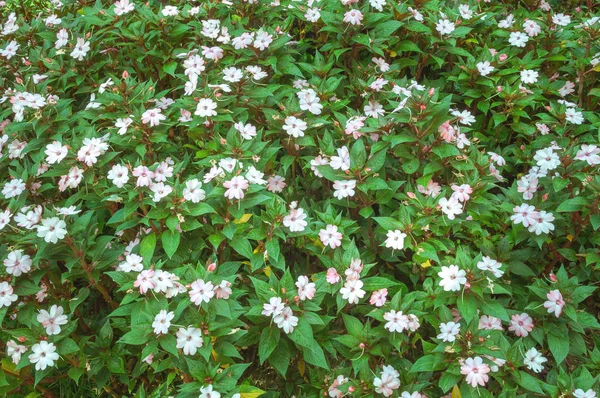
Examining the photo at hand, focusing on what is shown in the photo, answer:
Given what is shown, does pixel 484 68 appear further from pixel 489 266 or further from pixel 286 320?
pixel 286 320

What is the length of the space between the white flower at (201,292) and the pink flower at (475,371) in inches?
38.6

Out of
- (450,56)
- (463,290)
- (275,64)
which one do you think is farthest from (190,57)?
(463,290)

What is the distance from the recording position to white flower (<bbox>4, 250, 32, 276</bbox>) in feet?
7.57

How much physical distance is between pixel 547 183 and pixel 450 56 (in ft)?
3.90

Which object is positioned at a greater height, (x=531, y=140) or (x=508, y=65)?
(x=508, y=65)

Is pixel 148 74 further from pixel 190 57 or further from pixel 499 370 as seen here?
pixel 499 370

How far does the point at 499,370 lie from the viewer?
2178mm

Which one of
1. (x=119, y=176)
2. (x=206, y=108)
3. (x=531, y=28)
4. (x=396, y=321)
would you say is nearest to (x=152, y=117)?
(x=206, y=108)

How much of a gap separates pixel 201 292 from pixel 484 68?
2208mm

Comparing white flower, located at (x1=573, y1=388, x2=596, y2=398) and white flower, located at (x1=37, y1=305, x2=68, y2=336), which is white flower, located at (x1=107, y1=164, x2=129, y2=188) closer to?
white flower, located at (x1=37, y1=305, x2=68, y2=336)

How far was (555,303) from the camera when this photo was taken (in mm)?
2348

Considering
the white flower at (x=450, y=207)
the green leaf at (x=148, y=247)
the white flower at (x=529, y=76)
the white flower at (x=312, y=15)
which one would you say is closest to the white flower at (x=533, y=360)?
the white flower at (x=450, y=207)

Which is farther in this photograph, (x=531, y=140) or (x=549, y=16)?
(x=549, y=16)

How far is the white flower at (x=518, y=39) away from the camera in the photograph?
3480mm
